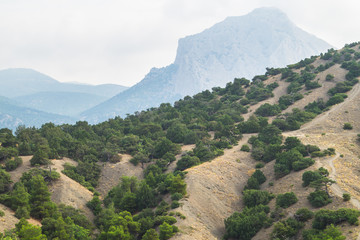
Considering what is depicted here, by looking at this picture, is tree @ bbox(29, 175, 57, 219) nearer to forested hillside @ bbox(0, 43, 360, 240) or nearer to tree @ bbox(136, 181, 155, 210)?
forested hillside @ bbox(0, 43, 360, 240)

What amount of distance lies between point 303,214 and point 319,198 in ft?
11.8

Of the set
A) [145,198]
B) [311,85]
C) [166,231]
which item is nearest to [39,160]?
[145,198]

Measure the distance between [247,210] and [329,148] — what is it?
71.3ft

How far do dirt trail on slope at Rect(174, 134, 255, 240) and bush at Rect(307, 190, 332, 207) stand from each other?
11.2 meters

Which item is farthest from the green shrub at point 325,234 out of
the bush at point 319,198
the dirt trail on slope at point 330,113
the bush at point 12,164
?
the bush at point 12,164

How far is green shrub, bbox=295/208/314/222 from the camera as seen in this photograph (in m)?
32.7

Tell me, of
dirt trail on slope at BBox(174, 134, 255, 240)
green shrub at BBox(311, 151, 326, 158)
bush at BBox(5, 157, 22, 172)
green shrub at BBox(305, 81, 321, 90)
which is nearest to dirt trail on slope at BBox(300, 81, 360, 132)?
green shrub at BBox(305, 81, 321, 90)

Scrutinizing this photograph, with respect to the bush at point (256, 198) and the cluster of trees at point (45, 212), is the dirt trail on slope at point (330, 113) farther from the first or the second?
the cluster of trees at point (45, 212)

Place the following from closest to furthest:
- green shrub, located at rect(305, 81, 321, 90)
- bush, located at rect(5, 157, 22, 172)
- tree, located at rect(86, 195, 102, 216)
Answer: tree, located at rect(86, 195, 102, 216), bush, located at rect(5, 157, 22, 172), green shrub, located at rect(305, 81, 321, 90)

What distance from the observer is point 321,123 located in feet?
220

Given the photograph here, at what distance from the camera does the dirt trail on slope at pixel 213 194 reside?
36625mm

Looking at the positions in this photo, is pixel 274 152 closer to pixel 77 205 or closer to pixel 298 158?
pixel 298 158

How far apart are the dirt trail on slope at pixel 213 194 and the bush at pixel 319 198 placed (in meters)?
11.2

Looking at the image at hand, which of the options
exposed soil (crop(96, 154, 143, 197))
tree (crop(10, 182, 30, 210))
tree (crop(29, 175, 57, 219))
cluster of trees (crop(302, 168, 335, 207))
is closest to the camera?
cluster of trees (crop(302, 168, 335, 207))
